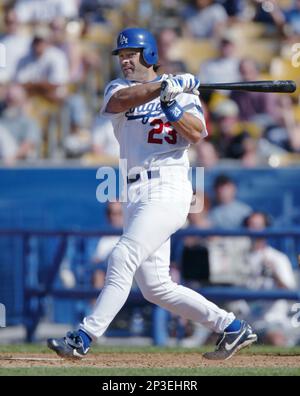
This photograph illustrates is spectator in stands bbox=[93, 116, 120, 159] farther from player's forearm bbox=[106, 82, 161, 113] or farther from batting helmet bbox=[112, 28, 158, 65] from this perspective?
player's forearm bbox=[106, 82, 161, 113]

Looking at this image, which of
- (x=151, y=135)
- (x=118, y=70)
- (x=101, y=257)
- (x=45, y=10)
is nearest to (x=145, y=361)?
(x=151, y=135)

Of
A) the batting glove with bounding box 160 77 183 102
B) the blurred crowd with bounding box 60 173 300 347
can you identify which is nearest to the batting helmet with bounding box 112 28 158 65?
the batting glove with bounding box 160 77 183 102

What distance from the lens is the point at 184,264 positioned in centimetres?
906

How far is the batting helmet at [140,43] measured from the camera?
5.76 meters

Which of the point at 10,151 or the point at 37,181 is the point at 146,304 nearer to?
the point at 37,181

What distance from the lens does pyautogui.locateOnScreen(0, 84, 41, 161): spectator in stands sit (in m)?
11.1

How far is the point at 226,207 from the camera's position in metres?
9.97

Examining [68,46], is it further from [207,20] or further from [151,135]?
[151,135]

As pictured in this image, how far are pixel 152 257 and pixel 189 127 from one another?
30.6 inches

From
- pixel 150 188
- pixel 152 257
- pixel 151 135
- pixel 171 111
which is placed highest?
pixel 171 111

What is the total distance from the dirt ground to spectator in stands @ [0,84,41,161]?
4.67m

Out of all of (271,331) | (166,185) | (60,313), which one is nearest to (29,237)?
(60,313)

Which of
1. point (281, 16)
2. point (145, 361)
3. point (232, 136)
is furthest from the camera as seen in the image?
point (281, 16)
